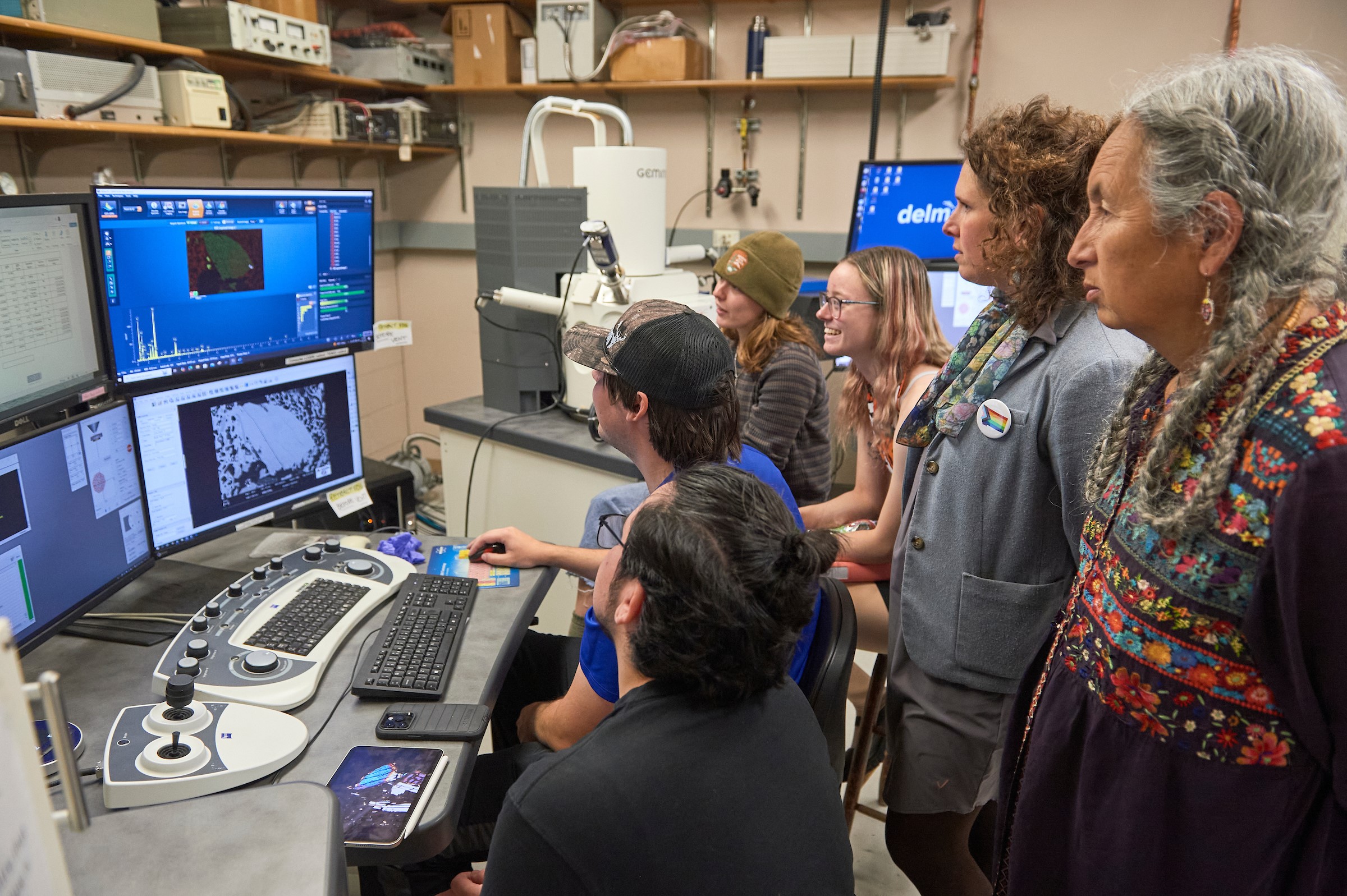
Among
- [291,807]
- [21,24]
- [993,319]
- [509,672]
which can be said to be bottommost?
[509,672]

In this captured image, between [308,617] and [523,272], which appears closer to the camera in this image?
[308,617]

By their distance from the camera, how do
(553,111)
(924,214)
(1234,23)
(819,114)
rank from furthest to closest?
(819,114) < (1234,23) < (924,214) < (553,111)

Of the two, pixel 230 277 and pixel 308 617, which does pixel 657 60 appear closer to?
pixel 230 277

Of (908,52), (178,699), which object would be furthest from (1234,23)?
(178,699)

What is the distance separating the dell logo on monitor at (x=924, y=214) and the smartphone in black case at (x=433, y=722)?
2365 millimetres

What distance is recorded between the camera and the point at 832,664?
1145mm

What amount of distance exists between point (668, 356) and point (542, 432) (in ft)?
3.66

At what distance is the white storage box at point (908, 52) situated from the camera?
3.25m

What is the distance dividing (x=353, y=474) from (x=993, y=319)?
1.32 meters

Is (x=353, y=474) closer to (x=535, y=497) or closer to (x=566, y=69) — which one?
(x=535, y=497)

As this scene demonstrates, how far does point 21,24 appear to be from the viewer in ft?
7.33

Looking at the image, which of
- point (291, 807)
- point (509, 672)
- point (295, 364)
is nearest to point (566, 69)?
point (295, 364)

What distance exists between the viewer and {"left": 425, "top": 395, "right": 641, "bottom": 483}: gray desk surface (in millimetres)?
2277

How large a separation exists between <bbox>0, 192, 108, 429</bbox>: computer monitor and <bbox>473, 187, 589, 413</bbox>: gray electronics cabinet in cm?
125
